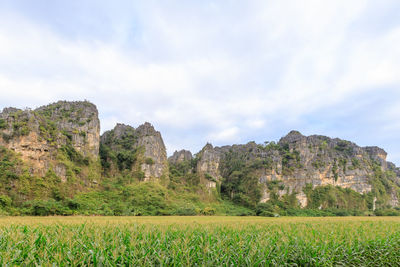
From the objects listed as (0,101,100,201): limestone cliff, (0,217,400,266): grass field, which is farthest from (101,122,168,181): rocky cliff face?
(0,217,400,266): grass field

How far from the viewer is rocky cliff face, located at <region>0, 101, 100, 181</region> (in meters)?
36.7

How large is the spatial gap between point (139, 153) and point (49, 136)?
21.7m

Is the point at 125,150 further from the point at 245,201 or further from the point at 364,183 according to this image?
the point at 364,183

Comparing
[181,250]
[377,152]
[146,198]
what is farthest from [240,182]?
[181,250]

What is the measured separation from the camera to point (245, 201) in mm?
65500

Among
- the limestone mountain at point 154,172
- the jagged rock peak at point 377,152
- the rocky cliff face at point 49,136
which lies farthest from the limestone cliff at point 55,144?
the jagged rock peak at point 377,152

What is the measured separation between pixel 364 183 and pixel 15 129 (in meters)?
93.5

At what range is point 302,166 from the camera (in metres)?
70.1

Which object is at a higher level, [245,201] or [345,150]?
[345,150]

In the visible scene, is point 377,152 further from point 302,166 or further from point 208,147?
point 208,147

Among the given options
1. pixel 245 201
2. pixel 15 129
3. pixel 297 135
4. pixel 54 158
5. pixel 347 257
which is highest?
pixel 297 135

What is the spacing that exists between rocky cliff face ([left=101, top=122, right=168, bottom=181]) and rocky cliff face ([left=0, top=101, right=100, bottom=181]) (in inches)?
301

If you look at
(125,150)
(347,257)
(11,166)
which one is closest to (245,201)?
(125,150)

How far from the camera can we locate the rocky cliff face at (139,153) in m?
56.1
